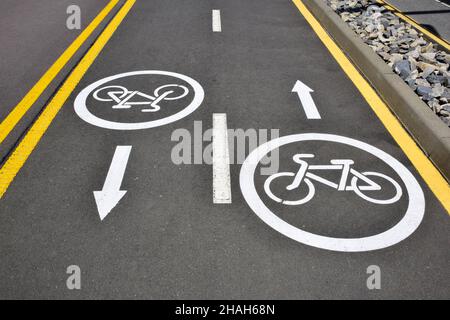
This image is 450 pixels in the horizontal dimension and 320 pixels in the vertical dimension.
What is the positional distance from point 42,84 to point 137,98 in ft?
5.20

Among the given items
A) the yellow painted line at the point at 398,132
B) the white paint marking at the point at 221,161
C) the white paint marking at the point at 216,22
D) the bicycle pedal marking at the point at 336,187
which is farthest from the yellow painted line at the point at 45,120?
the yellow painted line at the point at 398,132

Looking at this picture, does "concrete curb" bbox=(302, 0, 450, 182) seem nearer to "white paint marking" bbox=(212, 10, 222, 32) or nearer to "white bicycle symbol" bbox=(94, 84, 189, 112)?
"white paint marking" bbox=(212, 10, 222, 32)

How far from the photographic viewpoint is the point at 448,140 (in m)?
3.86

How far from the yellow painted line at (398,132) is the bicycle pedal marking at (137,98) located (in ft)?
7.82

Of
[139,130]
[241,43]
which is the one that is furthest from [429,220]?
[241,43]

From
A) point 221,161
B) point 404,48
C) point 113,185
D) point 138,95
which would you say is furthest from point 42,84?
point 404,48

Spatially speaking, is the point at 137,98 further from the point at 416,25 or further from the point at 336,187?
the point at 416,25

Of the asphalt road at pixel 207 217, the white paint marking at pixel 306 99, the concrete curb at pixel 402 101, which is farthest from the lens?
the white paint marking at pixel 306 99

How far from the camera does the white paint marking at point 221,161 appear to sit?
354cm

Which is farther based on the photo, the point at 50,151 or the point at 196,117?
the point at 196,117

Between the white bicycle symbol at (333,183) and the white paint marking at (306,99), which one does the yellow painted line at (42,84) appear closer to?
the white bicycle symbol at (333,183)

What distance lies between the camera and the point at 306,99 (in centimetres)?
518

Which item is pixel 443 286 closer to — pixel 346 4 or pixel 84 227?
pixel 84 227

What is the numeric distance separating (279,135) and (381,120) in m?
1.39
